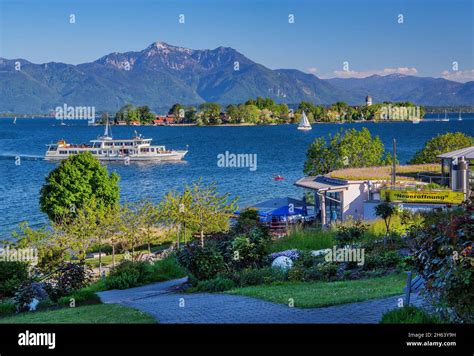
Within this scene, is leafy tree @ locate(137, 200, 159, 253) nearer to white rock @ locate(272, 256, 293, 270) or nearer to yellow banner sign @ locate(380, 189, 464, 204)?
yellow banner sign @ locate(380, 189, 464, 204)

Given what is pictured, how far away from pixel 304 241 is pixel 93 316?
7.49m

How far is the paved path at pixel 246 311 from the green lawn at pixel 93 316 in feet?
0.71

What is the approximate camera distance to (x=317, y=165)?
39375mm

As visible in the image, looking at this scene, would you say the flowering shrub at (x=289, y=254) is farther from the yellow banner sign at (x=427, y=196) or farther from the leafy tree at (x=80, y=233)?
the leafy tree at (x=80, y=233)

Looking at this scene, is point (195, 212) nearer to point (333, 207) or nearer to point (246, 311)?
point (333, 207)

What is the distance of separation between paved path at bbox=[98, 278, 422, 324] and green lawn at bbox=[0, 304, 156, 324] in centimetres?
22

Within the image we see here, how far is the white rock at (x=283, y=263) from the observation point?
42.0 feet

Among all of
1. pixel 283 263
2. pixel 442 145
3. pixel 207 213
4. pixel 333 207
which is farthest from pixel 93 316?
pixel 442 145

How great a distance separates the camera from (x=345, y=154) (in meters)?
38.3

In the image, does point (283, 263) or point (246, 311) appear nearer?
point (246, 311)

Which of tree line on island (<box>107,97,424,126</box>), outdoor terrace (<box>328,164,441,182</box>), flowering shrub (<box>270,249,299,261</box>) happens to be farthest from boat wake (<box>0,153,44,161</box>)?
flowering shrub (<box>270,249,299,261</box>)

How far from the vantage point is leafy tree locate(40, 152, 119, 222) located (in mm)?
31594
